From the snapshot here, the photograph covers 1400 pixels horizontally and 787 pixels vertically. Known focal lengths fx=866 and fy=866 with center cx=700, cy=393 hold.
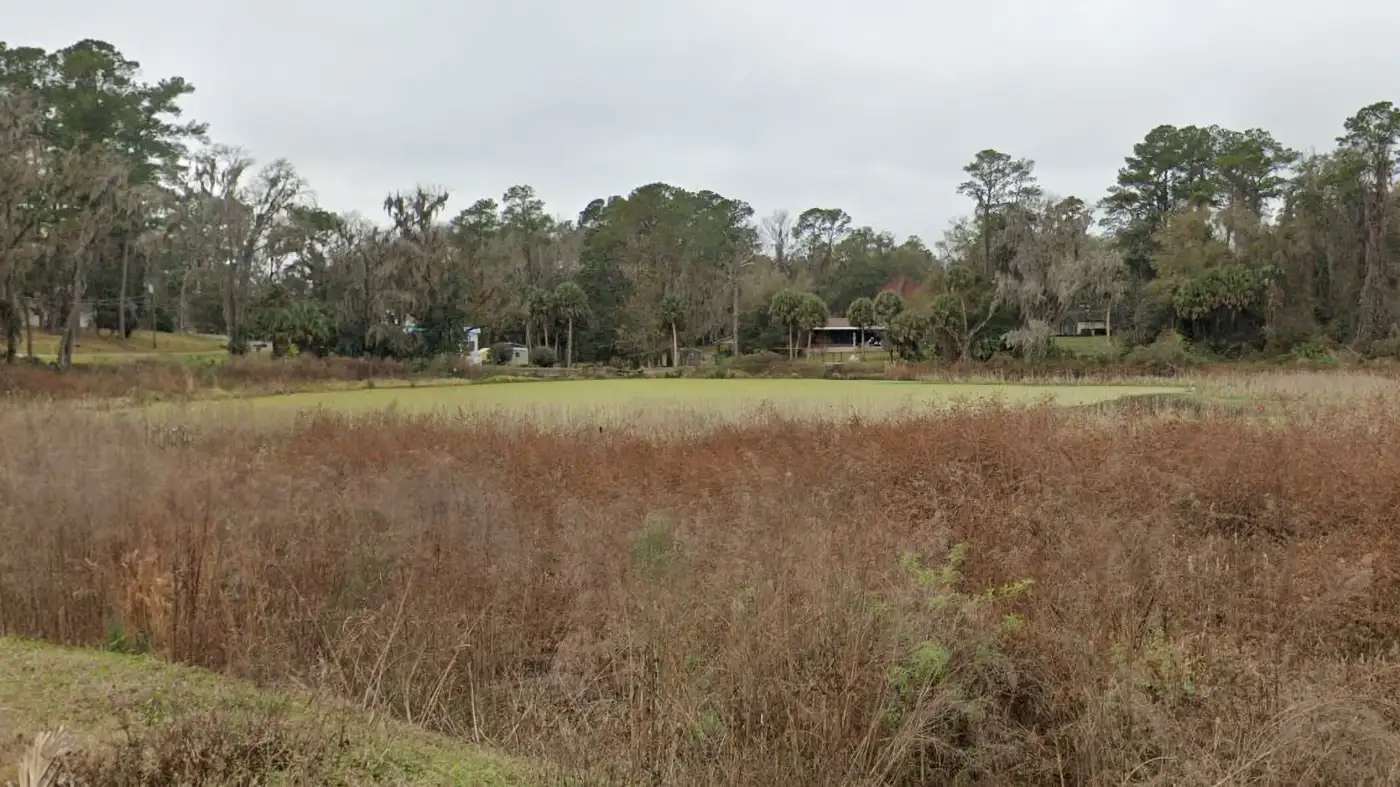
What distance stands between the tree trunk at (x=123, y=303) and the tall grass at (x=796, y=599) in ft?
132

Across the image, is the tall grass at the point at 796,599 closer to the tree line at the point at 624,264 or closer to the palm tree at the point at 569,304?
the tree line at the point at 624,264

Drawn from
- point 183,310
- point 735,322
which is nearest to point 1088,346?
point 735,322

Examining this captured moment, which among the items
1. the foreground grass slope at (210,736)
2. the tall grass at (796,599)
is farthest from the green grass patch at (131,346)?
the foreground grass slope at (210,736)

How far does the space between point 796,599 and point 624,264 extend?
49.5 m

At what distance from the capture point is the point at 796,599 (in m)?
4.11

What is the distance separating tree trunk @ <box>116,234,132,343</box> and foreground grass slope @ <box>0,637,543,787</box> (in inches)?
1803

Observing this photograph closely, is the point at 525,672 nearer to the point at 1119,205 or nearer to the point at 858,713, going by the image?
the point at 858,713

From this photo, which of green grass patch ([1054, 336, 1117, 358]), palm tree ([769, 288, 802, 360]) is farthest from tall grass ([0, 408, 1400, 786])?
palm tree ([769, 288, 802, 360])

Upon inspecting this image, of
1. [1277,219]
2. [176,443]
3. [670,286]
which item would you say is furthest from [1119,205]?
[176,443]

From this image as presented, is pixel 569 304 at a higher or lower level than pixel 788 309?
higher

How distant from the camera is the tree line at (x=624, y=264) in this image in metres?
35.7

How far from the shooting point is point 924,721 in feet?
10.7

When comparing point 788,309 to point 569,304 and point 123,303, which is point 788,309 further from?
point 123,303

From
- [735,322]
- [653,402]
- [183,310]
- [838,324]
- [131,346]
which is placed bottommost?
[653,402]
